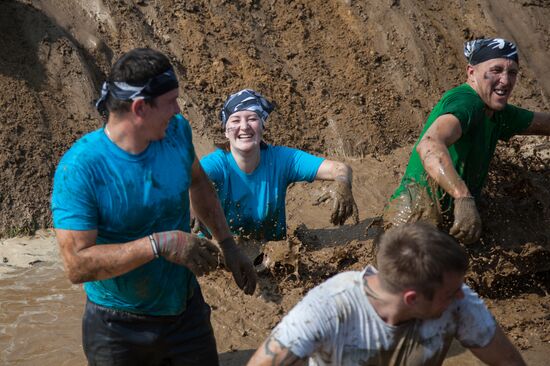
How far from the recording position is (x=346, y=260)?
18.3ft

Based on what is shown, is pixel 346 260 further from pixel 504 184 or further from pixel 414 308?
pixel 414 308

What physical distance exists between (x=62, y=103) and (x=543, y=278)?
4989 millimetres

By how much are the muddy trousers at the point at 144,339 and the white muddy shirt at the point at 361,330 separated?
→ 852mm

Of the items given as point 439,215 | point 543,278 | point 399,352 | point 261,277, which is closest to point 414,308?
point 399,352

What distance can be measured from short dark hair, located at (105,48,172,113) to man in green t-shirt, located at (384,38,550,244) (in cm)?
175

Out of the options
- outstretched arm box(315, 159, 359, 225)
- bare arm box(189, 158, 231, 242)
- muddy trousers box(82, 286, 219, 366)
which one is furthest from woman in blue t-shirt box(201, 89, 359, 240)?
muddy trousers box(82, 286, 219, 366)

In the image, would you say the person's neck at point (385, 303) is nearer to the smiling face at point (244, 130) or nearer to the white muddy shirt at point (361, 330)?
the white muddy shirt at point (361, 330)

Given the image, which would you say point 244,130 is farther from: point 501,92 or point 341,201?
point 501,92

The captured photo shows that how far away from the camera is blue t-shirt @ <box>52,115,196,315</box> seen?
3.03m

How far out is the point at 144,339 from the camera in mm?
3350

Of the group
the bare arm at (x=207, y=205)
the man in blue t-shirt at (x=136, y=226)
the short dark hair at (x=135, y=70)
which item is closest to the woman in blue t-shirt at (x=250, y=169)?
the bare arm at (x=207, y=205)

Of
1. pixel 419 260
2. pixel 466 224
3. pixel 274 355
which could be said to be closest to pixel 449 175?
pixel 466 224

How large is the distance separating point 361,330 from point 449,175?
5.81ft

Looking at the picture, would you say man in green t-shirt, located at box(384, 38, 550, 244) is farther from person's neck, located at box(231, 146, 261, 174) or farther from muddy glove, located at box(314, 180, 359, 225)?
person's neck, located at box(231, 146, 261, 174)
